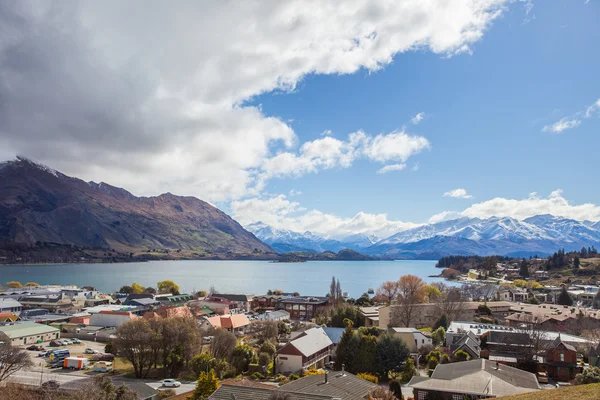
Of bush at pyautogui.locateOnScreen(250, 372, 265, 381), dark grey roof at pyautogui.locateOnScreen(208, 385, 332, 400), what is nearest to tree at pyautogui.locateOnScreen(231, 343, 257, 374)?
bush at pyautogui.locateOnScreen(250, 372, 265, 381)

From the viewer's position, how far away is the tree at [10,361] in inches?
1089

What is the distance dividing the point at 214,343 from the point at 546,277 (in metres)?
125

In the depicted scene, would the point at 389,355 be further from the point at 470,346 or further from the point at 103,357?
the point at 103,357

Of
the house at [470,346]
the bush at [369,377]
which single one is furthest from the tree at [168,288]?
the bush at [369,377]

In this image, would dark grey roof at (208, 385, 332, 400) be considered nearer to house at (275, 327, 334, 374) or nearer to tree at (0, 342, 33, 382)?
house at (275, 327, 334, 374)

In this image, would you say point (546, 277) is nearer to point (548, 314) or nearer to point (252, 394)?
point (548, 314)

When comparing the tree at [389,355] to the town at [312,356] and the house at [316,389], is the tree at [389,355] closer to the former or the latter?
the town at [312,356]

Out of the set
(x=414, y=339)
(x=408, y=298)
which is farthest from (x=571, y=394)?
(x=408, y=298)

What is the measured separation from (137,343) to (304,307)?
45990mm

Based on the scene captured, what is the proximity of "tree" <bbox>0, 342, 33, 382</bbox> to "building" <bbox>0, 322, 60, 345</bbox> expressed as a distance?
14.9 metres

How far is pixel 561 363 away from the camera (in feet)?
96.9

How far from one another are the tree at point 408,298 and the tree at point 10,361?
129ft

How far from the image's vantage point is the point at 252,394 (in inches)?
664

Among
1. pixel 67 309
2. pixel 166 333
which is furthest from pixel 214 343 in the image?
pixel 67 309
